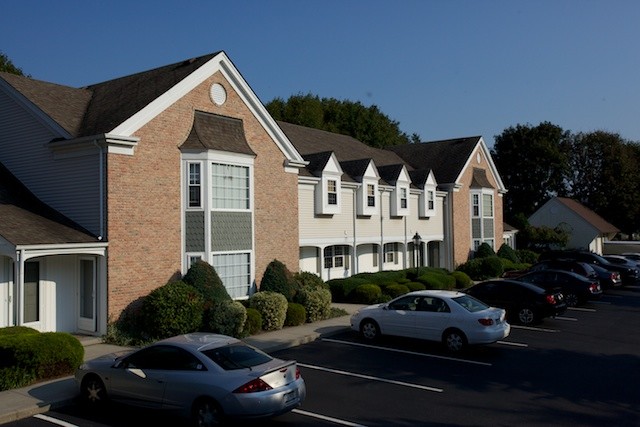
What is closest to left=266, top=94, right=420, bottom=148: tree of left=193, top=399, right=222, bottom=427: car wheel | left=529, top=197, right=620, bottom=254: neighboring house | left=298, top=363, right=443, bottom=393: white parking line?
left=529, top=197, right=620, bottom=254: neighboring house

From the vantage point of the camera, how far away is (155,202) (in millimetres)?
18531

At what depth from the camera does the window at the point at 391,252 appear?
113 feet

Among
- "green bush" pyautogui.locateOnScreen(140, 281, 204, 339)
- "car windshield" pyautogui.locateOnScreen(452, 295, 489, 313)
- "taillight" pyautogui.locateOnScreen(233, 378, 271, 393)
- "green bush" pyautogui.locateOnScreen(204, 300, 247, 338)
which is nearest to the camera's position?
"taillight" pyautogui.locateOnScreen(233, 378, 271, 393)

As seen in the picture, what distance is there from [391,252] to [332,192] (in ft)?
27.9

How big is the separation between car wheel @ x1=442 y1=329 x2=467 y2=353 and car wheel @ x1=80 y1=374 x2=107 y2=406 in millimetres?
8847

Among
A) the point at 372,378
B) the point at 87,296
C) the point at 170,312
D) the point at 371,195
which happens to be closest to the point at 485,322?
the point at 372,378

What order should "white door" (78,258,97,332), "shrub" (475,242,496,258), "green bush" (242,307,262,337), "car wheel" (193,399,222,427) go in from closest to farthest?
"car wheel" (193,399,222,427), "white door" (78,258,97,332), "green bush" (242,307,262,337), "shrub" (475,242,496,258)

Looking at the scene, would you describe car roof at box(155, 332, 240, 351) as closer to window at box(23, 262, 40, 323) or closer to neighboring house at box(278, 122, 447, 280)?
window at box(23, 262, 40, 323)

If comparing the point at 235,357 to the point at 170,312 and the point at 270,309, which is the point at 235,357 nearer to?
the point at 170,312

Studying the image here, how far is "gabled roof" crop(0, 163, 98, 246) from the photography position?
15906mm

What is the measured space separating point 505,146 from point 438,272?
4315 centimetres

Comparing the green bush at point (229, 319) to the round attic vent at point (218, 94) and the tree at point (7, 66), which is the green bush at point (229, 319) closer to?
the round attic vent at point (218, 94)

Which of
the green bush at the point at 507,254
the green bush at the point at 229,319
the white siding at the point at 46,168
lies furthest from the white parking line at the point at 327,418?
the green bush at the point at 507,254

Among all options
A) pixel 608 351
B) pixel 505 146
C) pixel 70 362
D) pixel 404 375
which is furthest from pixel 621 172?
pixel 70 362
